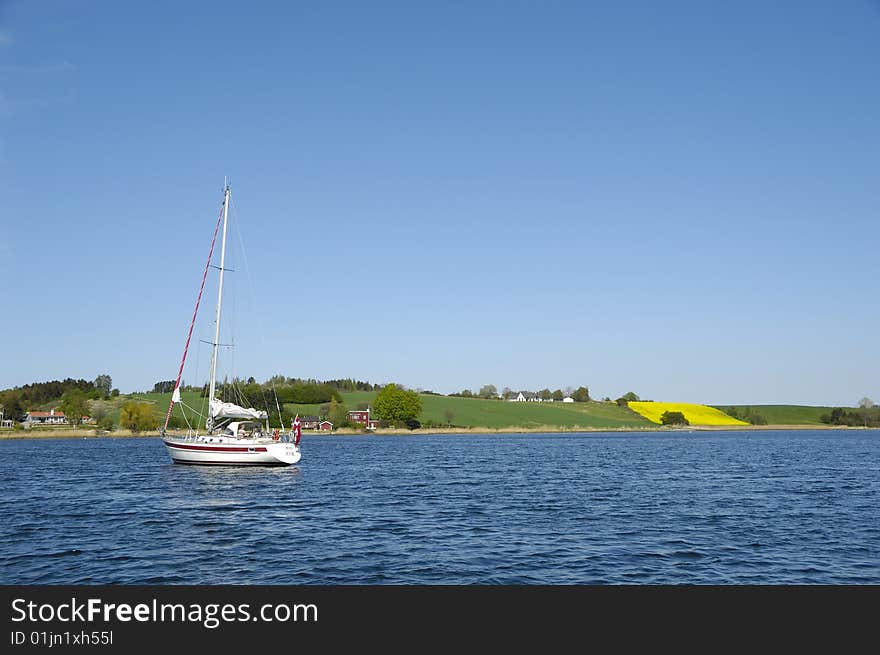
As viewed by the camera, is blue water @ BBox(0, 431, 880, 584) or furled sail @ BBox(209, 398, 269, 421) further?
furled sail @ BBox(209, 398, 269, 421)

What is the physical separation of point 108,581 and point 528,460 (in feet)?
226

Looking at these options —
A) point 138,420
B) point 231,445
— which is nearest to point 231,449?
point 231,445

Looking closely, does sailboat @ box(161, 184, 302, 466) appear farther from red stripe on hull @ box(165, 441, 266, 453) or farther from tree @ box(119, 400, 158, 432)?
tree @ box(119, 400, 158, 432)

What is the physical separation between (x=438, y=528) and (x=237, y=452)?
3832cm

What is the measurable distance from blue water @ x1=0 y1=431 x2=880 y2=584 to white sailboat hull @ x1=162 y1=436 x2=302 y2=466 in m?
1.83

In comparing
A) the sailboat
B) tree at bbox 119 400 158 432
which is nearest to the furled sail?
the sailboat

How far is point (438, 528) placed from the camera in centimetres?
3456

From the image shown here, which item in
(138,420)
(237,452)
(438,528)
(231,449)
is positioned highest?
(138,420)

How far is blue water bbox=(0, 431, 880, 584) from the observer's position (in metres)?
25.2

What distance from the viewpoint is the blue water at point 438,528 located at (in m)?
25.2

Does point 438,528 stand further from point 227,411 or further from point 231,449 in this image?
point 227,411
